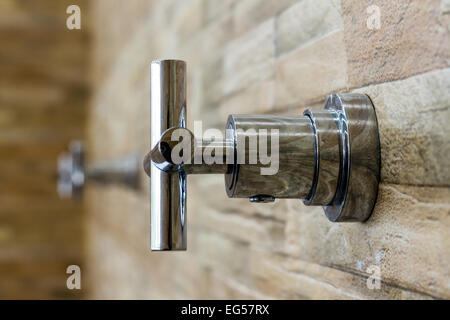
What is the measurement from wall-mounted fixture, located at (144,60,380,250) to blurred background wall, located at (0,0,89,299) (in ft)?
4.73

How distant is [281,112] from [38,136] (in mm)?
1358

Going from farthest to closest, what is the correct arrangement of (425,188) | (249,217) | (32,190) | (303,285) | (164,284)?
(32,190) < (164,284) < (249,217) < (303,285) < (425,188)

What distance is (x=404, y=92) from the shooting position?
0.91 feet

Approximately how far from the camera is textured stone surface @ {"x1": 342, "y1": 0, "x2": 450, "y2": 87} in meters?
0.25

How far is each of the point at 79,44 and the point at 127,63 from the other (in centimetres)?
67

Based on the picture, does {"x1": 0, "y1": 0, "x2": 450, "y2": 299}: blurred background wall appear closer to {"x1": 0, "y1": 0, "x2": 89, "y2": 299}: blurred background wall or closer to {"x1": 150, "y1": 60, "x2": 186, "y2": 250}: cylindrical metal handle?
{"x1": 150, "y1": 60, "x2": 186, "y2": 250}: cylindrical metal handle

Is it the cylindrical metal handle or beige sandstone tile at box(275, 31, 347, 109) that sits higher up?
beige sandstone tile at box(275, 31, 347, 109)

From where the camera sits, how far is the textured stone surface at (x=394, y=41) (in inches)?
10.0

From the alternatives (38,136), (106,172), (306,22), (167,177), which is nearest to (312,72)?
(306,22)

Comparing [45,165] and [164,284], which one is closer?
[164,284]

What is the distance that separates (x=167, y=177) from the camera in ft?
1.00

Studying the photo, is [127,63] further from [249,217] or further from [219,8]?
[249,217]

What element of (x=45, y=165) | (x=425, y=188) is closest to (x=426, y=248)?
(x=425, y=188)

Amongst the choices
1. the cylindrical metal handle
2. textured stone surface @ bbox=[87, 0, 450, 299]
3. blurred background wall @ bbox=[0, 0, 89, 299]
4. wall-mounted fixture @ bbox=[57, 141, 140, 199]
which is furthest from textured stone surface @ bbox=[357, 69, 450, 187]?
blurred background wall @ bbox=[0, 0, 89, 299]
